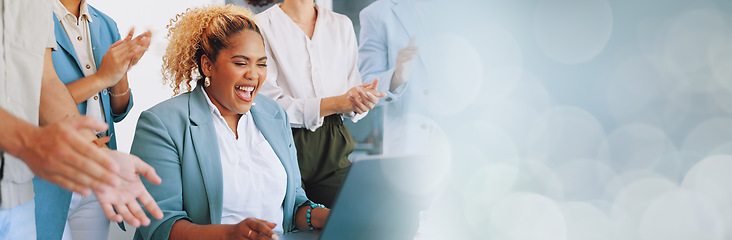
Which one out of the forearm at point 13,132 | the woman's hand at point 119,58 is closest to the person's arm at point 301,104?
the woman's hand at point 119,58

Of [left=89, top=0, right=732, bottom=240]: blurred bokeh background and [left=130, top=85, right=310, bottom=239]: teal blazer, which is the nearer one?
[left=130, top=85, right=310, bottom=239]: teal blazer

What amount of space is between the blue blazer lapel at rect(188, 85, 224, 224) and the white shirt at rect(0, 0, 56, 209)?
419 mm

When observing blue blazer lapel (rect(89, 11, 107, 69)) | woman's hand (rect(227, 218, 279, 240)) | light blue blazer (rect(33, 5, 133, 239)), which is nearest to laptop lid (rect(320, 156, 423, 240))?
woman's hand (rect(227, 218, 279, 240))

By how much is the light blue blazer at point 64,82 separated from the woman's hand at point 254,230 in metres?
0.46

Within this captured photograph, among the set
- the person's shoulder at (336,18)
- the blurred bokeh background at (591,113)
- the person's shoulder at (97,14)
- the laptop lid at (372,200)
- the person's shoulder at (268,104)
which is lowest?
the person's shoulder at (97,14)

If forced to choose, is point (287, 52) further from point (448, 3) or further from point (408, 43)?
point (448, 3)

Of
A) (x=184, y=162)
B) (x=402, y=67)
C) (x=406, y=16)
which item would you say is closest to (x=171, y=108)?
(x=184, y=162)

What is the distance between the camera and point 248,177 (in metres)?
1.26

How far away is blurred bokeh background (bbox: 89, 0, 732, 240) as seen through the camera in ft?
7.20

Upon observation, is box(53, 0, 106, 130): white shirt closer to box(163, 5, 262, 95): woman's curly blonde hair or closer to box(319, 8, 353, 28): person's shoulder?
box(163, 5, 262, 95): woman's curly blonde hair

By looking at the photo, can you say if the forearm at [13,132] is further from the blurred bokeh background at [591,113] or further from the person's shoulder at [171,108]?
the blurred bokeh background at [591,113]

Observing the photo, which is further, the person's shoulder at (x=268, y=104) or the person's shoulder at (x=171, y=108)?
the person's shoulder at (x=268, y=104)

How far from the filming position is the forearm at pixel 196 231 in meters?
0.98

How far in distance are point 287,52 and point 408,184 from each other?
40.2 inches
